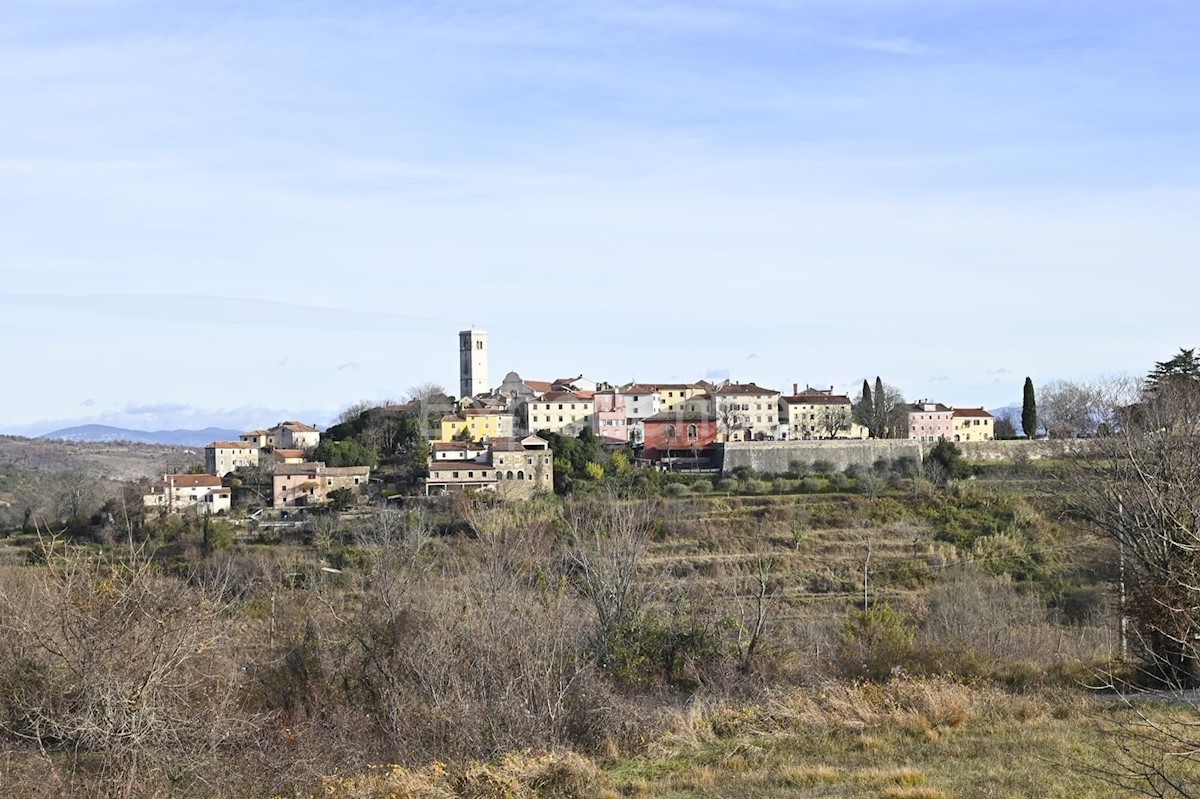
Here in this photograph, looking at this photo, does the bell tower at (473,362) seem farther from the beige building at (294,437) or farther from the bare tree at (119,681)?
the bare tree at (119,681)

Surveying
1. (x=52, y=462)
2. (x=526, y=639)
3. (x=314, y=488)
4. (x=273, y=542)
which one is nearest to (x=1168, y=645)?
(x=526, y=639)

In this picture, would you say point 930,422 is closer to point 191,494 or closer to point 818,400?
point 818,400

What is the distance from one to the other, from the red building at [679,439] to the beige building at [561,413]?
4.75 meters

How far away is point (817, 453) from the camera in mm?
55594

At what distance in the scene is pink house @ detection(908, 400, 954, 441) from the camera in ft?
225

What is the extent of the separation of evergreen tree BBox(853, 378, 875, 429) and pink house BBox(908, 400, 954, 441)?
2.61m

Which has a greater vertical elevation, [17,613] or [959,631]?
[17,613]

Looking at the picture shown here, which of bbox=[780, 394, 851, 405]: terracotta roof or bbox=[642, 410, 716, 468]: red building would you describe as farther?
bbox=[780, 394, 851, 405]: terracotta roof

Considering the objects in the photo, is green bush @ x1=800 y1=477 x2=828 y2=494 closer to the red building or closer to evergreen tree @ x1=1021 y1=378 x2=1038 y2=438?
the red building

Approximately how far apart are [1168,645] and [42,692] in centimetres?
1187

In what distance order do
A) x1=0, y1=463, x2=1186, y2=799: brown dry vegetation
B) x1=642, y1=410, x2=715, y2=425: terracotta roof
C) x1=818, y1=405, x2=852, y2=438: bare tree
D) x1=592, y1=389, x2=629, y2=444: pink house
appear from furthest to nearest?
x1=818, y1=405, x2=852, y2=438: bare tree < x1=592, y1=389, x2=629, y2=444: pink house < x1=642, y1=410, x2=715, y2=425: terracotta roof < x1=0, y1=463, x2=1186, y2=799: brown dry vegetation

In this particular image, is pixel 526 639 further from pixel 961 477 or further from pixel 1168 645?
pixel 961 477

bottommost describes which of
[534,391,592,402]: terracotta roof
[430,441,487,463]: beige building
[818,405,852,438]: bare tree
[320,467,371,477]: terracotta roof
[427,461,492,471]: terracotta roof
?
[320,467,371,477]: terracotta roof

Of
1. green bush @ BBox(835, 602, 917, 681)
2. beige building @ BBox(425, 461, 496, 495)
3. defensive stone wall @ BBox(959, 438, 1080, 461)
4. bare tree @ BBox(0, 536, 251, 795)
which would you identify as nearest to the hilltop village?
beige building @ BBox(425, 461, 496, 495)
